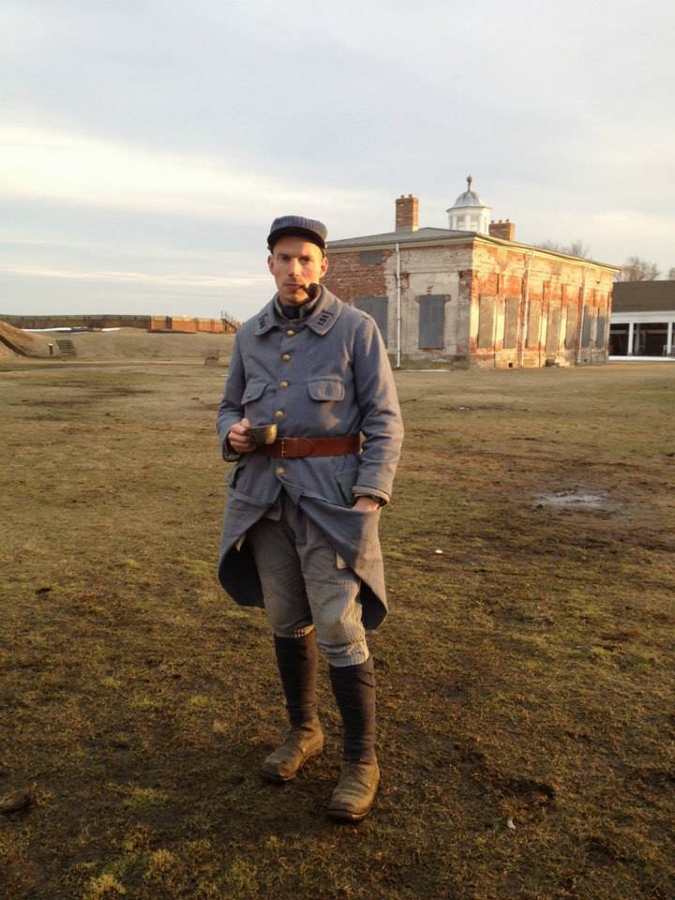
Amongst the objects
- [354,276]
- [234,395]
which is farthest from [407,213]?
[234,395]

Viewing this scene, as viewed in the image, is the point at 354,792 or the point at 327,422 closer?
the point at 354,792

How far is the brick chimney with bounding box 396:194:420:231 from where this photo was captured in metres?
30.5

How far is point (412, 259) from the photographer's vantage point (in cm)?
2767

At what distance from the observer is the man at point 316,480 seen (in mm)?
2488

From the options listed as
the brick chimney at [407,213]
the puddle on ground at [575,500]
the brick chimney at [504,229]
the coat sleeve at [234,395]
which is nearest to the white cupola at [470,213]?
the brick chimney at [504,229]

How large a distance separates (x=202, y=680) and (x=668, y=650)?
2148 mm

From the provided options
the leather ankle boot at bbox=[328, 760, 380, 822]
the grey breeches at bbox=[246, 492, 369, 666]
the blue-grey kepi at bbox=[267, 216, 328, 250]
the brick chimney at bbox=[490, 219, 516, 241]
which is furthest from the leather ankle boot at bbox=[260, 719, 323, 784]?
the brick chimney at bbox=[490, 219, 516, 241]

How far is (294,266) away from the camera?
2543 mm

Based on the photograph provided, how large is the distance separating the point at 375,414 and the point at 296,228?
2.17 feet

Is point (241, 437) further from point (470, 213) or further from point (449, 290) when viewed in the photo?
point (470, 213)

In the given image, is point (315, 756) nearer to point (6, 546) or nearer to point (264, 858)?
point (264, 858)

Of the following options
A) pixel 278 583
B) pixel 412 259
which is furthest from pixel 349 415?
pixel 412 259

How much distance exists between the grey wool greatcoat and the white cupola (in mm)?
37782

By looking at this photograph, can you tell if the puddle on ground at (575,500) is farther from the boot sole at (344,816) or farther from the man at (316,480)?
the boot sole at (344,816)
